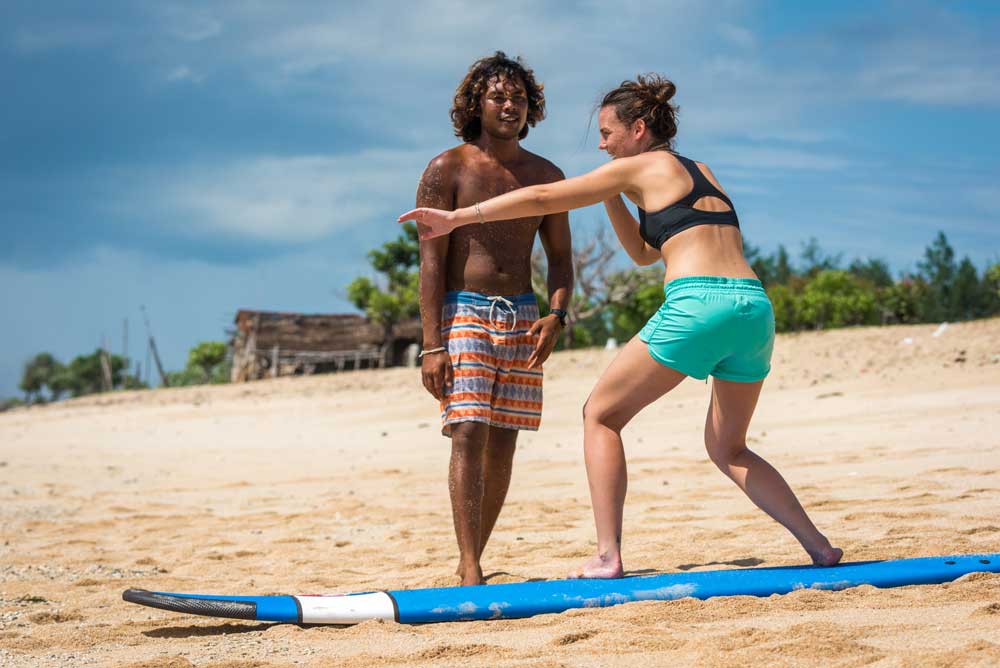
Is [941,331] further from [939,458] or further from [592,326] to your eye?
[592,326]

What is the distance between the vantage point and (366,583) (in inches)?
181

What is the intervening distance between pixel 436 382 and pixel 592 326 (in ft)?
164

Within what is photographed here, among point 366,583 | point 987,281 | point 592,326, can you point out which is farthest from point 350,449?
point 987,281

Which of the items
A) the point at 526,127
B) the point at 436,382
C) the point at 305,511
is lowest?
the point at 305,511

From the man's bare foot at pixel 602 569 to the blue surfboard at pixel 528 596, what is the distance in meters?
0.06

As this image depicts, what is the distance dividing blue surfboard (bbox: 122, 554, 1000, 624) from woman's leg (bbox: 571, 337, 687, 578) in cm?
Result: 12

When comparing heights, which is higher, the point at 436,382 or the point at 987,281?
the point at 987,281

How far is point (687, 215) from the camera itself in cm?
359

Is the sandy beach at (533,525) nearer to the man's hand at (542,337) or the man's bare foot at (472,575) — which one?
the man's bare foot at (472,575)

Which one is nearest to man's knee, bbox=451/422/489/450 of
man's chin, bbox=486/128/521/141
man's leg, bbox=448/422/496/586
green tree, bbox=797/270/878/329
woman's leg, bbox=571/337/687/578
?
man's leg, bbox=448/422/496/586

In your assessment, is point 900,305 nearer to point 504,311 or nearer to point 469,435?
point 504,311

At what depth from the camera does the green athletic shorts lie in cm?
345

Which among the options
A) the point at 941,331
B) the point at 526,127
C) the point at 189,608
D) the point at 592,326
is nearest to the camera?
the point at 189,608

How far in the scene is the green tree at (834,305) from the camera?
34594 millimetres
